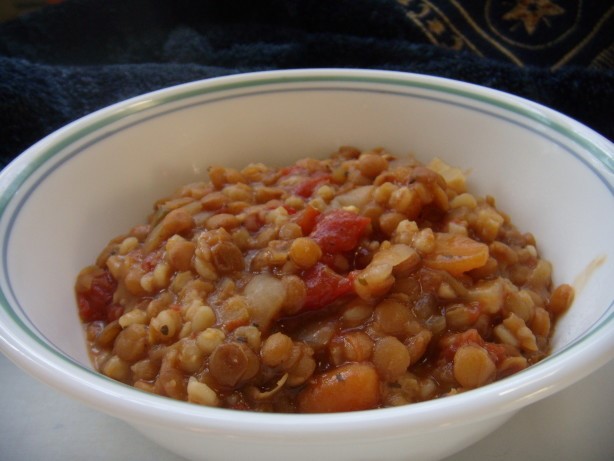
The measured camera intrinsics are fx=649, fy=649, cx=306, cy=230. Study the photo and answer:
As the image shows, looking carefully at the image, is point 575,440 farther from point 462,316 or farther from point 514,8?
point 514,8

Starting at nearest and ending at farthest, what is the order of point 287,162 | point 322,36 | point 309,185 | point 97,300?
point 97,300 < point 309,185 < point 287,162 < point 322,36

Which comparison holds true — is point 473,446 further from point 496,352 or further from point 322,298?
point 322,298

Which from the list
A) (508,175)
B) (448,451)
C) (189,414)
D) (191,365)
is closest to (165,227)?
(191,365)

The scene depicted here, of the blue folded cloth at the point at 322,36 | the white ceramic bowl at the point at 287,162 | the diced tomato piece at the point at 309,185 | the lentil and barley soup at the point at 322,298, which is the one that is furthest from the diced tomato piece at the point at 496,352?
the blue folded cloth at the point at 322,36

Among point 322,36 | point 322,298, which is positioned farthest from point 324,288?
point 322,36

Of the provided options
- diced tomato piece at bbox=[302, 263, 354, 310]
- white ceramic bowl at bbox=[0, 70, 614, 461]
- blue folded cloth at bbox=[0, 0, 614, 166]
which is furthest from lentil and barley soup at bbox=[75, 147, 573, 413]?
blue folded cloth at bbox=[0, 0, 614, 166]

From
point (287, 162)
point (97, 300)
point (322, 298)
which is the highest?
point (322, 298)

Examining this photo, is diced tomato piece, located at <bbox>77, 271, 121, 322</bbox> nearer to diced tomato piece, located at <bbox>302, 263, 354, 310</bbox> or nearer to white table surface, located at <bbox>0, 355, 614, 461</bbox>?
white table surface, located at <bbox>0, 355, 614, 461</bbox>
